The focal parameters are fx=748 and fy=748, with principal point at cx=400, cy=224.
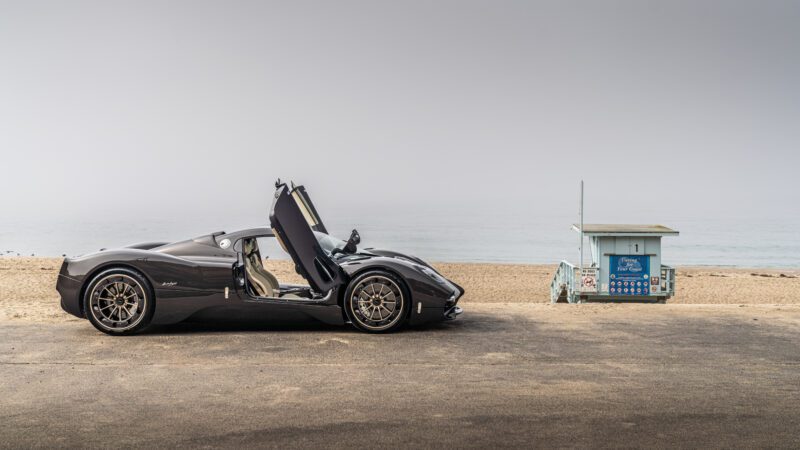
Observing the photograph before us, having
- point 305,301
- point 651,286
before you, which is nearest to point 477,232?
point 651,286

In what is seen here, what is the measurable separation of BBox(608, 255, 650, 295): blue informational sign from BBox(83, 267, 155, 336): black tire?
45.5 ft

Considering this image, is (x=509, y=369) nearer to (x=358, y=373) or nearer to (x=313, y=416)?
(x=358, y=373)

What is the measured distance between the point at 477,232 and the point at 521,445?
74818 mm

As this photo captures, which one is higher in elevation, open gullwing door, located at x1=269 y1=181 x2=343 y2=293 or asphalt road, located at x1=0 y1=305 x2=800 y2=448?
open gullwing door, located at x1=269 y1=181 x2=343 y2=293

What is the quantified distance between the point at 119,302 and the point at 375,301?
303cm

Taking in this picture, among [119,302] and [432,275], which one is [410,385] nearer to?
[432,275]

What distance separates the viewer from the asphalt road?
517 centimetres

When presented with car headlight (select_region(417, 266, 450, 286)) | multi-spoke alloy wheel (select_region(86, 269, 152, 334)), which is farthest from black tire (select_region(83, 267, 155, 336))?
car headlight (select_region(417, 266, 450, 286))

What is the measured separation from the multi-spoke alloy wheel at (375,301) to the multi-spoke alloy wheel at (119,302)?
2.42 meters

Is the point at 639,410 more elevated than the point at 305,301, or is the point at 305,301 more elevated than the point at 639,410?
the point at 305,301

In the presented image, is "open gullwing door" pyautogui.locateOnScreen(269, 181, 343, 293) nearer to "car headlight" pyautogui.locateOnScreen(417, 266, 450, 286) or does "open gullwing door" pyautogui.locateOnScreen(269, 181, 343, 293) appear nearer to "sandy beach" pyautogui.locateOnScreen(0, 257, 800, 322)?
"car headlight" pyautogui.locateOnScreen(417, 266, 450, 286)

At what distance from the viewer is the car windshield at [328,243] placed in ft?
32.2

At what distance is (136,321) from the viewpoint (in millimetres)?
8820

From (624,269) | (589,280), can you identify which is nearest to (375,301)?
(589,280)
